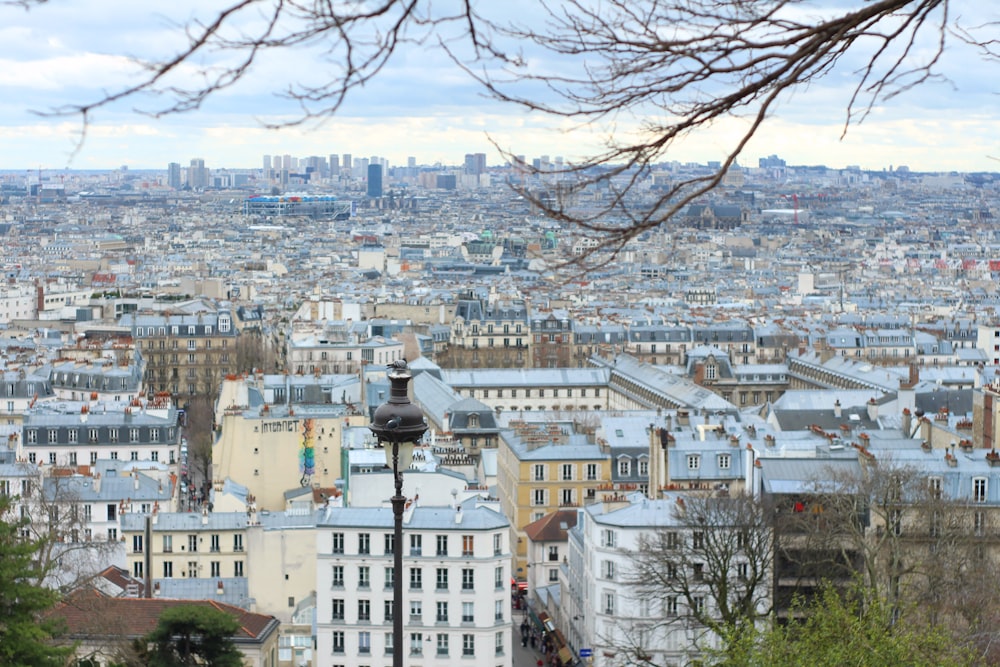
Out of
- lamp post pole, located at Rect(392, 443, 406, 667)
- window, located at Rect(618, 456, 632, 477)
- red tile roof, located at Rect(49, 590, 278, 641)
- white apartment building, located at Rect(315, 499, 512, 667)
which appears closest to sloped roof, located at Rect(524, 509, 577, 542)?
window, located at Rect(618, 456, 632, 477)

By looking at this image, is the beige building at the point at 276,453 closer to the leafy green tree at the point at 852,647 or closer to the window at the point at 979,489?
the window at the point at 979,489

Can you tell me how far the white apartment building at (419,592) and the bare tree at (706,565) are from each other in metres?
1.91

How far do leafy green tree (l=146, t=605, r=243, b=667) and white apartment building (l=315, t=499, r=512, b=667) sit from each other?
2353mm

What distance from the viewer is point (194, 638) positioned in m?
24.2

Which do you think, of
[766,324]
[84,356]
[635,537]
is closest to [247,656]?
[635,537]

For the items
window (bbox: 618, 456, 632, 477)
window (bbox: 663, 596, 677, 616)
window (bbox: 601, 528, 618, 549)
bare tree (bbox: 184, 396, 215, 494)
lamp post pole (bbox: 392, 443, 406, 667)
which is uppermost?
lamp post pole (bbox: 392, 443, 406, 667)

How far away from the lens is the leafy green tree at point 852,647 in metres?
14.0

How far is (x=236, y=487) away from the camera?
36062 millimetres

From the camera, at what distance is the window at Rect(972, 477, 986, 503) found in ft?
90.4

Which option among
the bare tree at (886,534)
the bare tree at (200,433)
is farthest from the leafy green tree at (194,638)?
the bare tree at (200,433)

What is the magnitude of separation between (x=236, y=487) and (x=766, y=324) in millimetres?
46710

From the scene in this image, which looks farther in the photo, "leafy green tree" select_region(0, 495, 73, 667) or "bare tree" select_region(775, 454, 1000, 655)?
"bare tree" select_region(775, 454, 1000, 655)

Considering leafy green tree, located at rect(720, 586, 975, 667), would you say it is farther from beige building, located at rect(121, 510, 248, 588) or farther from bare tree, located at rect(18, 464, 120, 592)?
beige building, located at rect(121, 510, 248, 588)

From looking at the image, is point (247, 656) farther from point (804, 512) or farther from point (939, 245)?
point (939, 245)
